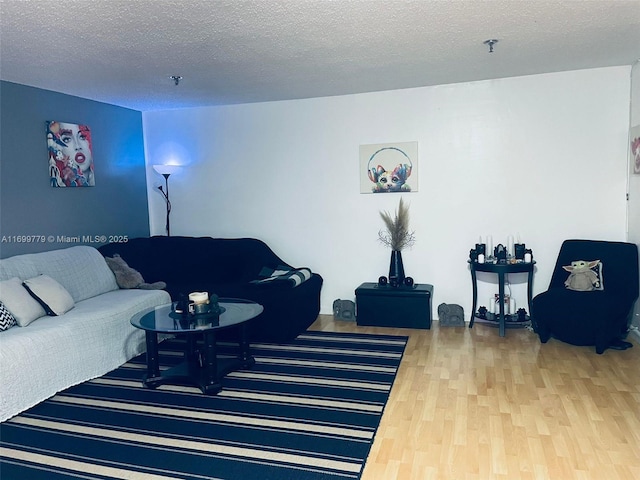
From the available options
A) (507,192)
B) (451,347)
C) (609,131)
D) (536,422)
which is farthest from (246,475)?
(609,131)

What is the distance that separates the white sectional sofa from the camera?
3066 mm

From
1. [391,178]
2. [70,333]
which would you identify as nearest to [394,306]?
[391,178]

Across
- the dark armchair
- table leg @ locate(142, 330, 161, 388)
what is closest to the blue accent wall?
table leg @ locate(142, 330, 161, 388)

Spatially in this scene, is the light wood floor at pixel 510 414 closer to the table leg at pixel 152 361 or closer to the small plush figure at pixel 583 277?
the small plush figure at pixel 583 277

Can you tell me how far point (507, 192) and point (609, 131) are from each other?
0.98m

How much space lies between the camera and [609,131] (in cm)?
437

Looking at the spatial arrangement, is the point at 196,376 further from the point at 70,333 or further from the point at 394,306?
the point at 394,306

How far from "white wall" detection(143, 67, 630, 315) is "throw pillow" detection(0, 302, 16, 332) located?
2.53 m

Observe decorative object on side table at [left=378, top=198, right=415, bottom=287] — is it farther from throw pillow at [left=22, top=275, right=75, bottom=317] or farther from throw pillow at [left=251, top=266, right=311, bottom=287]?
throw pillow at [left=22, top=275, right=75, bottom=317]

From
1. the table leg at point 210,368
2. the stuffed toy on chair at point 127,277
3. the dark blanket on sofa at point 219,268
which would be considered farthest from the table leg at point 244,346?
the stuffed toy on chair at point 127,277

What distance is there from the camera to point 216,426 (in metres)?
2.85

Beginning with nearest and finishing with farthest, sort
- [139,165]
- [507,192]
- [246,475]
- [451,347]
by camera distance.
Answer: [246,475] → [451,347] → [507,192] → [139,165]

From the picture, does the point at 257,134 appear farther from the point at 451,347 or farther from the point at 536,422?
the point at 536,422

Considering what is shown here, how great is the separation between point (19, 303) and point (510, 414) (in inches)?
130
